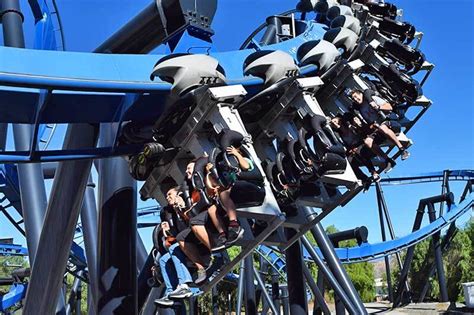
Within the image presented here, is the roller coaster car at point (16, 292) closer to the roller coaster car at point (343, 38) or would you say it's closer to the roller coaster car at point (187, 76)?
the roller coaster car at point (343, 38)

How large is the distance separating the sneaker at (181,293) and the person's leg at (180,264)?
0.14ft

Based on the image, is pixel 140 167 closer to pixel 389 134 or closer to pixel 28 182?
pixel 389 134

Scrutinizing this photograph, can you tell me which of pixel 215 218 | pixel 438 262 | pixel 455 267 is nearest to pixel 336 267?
pixel 215 218

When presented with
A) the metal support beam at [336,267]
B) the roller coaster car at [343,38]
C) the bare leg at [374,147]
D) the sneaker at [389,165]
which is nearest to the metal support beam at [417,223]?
the metal support beam at [336,267]

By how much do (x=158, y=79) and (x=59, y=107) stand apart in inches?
21.9

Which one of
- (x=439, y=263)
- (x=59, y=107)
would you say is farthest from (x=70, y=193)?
(x=439, y=263)

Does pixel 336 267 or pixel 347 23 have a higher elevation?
pixel 347 23

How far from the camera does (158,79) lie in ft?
10.3

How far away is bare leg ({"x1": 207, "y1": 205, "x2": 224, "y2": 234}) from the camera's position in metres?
2.70

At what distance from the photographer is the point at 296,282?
201 inches

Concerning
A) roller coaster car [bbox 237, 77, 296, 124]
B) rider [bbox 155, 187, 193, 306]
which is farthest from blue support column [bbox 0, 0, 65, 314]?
rider [bbox 155, 187, 193, 306]

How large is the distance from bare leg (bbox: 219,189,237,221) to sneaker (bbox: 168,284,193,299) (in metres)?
0.39

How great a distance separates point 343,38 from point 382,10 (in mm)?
1366

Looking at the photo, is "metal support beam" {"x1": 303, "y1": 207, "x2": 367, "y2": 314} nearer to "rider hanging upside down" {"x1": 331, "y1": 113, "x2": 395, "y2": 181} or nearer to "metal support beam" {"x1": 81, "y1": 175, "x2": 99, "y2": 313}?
"rider hanging upside down" {"x1": 331, "y1": 113, "x2": 395, "y2": 181}
